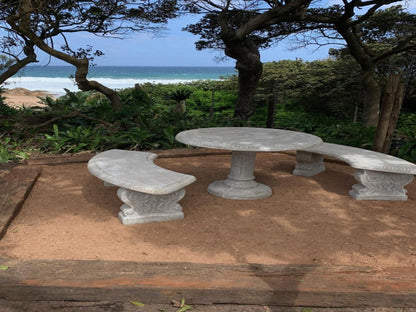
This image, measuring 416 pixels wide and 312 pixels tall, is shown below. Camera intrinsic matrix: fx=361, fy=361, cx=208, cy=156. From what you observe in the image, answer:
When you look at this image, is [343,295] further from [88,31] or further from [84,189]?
[88,31]

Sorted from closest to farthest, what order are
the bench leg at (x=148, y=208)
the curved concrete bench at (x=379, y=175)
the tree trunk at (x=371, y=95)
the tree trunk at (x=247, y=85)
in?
the bench leg at (x=148, y=208) → the curved concrete bench at (x=379, y=175) → the tree trunk at (x=247, y=85) → the tree trunk at (x=371, y=95)

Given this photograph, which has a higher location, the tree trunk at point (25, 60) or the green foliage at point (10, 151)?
the tree trunk at point (25, 60)

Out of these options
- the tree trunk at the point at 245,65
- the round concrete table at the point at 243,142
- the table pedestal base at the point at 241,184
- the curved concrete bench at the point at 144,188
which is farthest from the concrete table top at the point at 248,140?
the tree trunk at the point at 245,65

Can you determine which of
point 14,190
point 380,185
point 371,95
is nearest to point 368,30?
point 371,95

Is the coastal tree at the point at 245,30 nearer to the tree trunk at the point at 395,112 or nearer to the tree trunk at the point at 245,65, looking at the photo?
the tree trunk at the point at 245,65

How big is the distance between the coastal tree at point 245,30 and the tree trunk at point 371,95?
217 centimetres

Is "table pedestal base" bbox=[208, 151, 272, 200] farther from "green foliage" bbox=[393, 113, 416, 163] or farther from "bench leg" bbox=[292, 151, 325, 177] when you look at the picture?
"green foliage" bbox=[393, 113, 416, 163]

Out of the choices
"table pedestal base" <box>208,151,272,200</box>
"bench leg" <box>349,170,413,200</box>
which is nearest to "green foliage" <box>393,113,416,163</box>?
"bench leg" <box>349,170,413,200</box>

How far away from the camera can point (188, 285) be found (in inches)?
83.1

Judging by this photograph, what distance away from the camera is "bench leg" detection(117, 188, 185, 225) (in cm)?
306

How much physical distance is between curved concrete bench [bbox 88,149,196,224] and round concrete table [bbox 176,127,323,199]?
509 millimetres

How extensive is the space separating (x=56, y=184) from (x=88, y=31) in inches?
182

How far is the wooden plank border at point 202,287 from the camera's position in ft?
6.88

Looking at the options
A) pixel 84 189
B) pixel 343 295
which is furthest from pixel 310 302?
pixel 84 189
